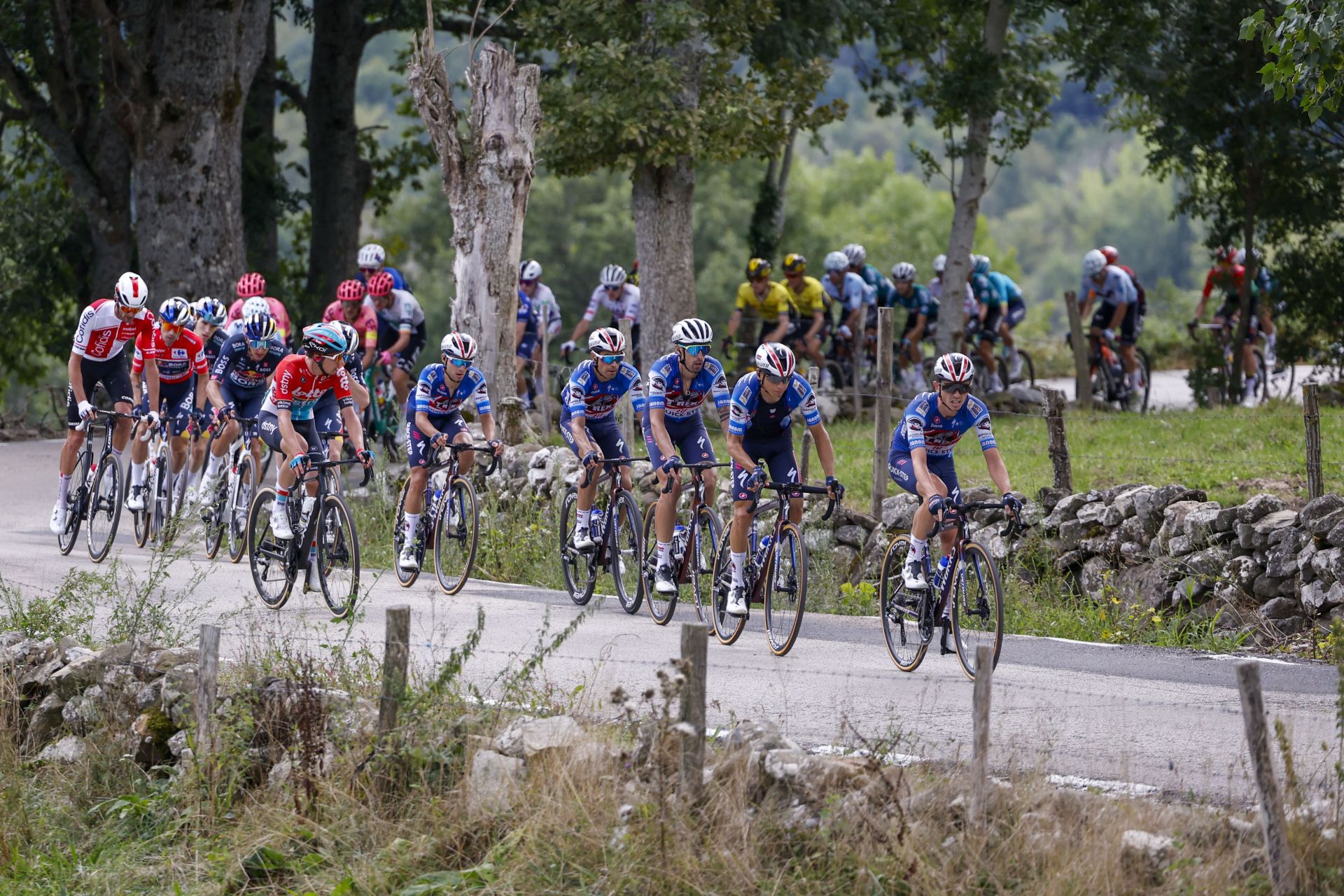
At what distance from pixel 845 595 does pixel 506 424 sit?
5.37 metres

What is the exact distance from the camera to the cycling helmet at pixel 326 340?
1223 centimetres

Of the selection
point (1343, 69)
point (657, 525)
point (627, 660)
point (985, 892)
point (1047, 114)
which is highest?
point (1047, 114)

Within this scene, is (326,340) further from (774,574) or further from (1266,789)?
(1266,789)

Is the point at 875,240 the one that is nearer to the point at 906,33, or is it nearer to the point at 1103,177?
the point at 906,33

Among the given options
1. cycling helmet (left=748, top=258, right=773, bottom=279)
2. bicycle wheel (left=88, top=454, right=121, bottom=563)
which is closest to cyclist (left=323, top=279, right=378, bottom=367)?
bicycle wheel (left=88, top=454, right=121, bottom=563)

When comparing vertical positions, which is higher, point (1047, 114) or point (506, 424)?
point (1047, 114)

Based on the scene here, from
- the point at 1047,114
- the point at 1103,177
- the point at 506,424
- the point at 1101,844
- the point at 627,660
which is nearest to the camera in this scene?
the point at 1101,844

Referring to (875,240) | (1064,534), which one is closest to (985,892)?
(1064,534)

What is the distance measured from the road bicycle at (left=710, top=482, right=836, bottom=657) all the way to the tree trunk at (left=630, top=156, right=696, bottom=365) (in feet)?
33.1

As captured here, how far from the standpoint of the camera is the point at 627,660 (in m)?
10.3

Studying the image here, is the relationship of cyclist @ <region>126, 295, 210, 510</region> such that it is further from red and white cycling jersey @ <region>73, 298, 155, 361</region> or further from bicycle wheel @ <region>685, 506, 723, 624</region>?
bicycle wheel @ <region>685, 506, 723, 624</region>

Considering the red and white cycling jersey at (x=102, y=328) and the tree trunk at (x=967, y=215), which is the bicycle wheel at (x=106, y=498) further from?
the tree trunk at (x=967, y=215)

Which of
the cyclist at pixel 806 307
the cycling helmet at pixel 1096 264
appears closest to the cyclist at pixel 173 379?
the cyclist at pixel 806 307

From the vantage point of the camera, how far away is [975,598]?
984 cm
